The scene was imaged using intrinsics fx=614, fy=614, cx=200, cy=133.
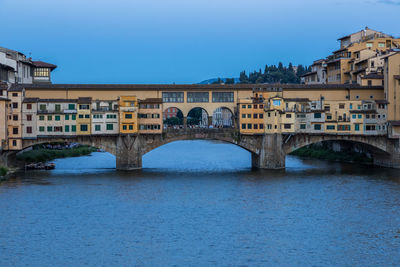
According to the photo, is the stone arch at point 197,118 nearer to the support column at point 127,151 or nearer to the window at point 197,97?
the window at point 197,97

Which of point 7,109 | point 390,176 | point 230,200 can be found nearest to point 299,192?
point 230,200

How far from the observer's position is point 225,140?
56281 millimetres

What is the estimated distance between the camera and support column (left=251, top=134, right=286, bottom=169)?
56.4m

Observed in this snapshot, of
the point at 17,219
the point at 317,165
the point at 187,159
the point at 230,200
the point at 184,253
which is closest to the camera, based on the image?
the point at 184,253

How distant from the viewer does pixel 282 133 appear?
56938 millimetres

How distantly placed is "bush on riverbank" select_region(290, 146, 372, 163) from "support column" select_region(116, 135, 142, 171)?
23834 mm

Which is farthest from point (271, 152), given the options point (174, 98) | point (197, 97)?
point (174, 98)

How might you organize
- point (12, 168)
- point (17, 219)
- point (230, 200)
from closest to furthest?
point (17, 219) < point (230, 200) < point (12, 168)

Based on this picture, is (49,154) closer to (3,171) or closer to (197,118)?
(3,171)

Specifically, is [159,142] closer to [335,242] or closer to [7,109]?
[7,109]

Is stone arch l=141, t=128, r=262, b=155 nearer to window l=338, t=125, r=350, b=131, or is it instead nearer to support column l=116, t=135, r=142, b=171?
support column l=116, t=135, r=142, b=171

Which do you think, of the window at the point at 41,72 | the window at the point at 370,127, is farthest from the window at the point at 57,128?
the window at the point at 370,127

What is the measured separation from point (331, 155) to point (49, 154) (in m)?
32.4

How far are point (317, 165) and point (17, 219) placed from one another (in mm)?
36228
